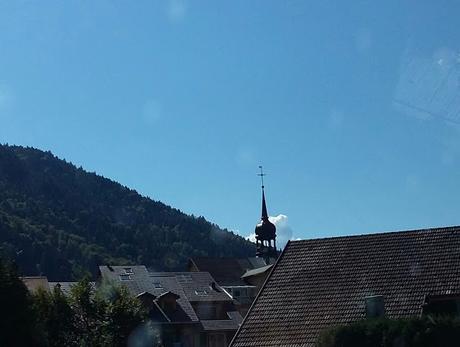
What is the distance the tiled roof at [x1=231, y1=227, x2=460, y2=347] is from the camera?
101 ft

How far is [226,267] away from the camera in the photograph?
9775cm

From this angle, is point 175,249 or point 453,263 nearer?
point 453,263

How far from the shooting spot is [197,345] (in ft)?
221

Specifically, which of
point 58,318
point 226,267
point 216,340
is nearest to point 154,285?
point 216,340

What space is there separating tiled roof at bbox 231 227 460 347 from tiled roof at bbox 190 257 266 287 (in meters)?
57.8

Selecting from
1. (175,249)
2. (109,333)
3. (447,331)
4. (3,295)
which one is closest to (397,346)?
(447,331)

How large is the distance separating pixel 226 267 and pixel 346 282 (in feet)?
215

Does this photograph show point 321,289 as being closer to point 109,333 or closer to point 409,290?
point 409,290

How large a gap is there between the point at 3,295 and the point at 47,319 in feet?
28.7

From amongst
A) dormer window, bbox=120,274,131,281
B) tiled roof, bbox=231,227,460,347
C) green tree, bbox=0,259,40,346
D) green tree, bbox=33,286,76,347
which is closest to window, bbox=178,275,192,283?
dormer window, bbox=120,274,131,281

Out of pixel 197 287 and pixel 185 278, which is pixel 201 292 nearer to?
Result: pixel 197 287

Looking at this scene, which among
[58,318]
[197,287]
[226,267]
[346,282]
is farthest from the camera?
[226,267]

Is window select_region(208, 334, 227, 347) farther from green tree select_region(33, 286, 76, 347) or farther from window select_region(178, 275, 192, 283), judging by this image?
green tree select_region(33, 286, 76, 347)

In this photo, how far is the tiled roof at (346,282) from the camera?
3088 cm
